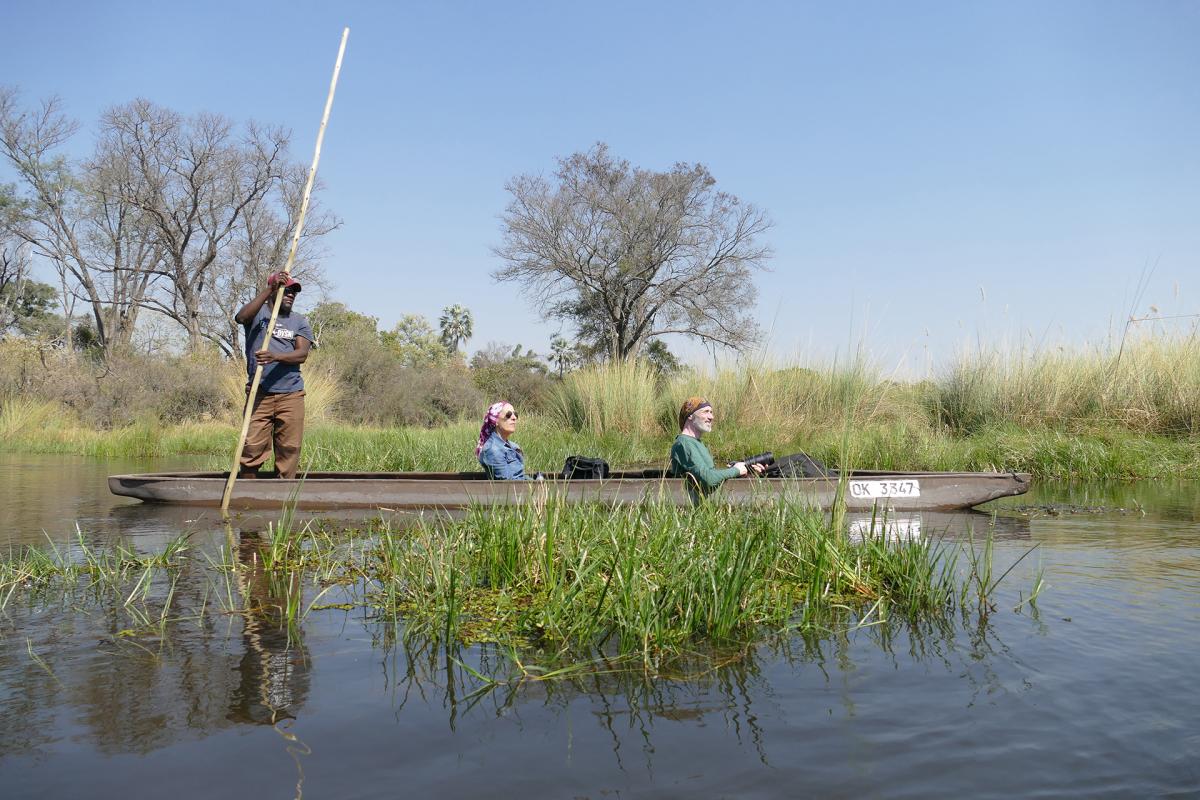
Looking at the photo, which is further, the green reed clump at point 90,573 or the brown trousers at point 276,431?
the brown trousers at point 276,431

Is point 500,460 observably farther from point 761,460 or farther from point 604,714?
point 604,714

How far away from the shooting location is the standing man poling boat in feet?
30.6

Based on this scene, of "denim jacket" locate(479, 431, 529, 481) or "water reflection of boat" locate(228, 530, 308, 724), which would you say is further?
"denim jacket" locate(479, 431, 529, 481)

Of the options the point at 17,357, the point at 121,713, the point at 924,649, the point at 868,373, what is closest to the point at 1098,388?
the point at 868,373

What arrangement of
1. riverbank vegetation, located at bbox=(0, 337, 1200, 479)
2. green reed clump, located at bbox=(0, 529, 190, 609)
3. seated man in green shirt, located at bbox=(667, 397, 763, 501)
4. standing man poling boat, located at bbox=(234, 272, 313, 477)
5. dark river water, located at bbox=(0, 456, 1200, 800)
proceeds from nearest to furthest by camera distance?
dark river water, located at bbox=(0, 456, 1200, 800) → green reed clump, located at bbox=(0, 529, 190, 609) → seated man in green shirt, located at bbox=(667, 397, 763, 501) → standing man poling boat, located at bbox=(234, 272, 313, 477) → riverbank vegetation, located at bbox=(0, 337, 1200, 479)

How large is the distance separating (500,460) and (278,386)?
105 inches

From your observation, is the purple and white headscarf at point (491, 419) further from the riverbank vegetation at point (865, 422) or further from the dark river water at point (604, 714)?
the dark river water at point (604, 714)

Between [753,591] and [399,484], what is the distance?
17.8ft

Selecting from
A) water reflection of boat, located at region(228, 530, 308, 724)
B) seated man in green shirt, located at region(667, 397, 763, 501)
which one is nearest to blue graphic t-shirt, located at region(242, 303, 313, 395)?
water reflection of boat, located at region(228, 530, 308, 724)

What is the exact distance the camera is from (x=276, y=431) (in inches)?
380

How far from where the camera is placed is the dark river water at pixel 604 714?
2.81 meters

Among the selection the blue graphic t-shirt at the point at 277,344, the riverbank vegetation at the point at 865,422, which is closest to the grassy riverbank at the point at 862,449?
the riverbank vegetation at the point at 865,422

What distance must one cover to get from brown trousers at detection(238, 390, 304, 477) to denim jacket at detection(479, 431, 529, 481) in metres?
2.23

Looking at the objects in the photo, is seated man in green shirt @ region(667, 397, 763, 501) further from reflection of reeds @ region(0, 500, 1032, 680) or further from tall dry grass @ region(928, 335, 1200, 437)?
tall dry grass @ region(928, 335, 1200, 437)
